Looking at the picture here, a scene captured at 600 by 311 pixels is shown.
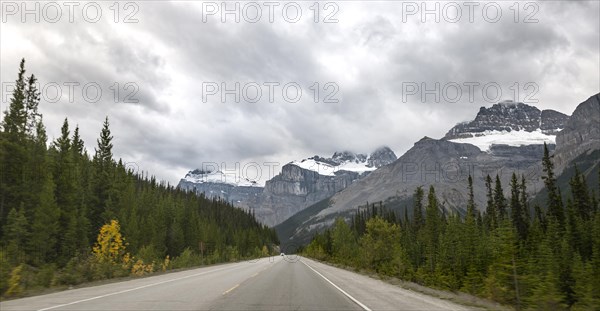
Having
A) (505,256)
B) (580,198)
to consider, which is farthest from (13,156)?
(580,198)

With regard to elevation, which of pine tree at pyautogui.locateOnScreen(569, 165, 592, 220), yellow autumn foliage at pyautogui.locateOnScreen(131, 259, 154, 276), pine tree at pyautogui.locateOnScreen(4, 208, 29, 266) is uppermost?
pine tree at pyautogui.locateOnScreen(569, 165, 592, 220)

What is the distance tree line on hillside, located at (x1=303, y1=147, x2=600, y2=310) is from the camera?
1770 centimetres

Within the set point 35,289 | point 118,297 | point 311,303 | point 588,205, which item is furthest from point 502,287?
point 588,205

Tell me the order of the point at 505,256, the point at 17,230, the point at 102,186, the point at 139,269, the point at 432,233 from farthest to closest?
the point at 432,233 → the point at 102,186 → the point at 17,230 → the point at 139,269 → the point at 505,256

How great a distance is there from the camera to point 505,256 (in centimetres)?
1780

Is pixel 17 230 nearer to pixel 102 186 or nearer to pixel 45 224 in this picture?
pixel 45 224

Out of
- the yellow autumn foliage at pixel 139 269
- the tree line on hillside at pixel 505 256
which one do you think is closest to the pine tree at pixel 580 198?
the tree line on hillside at pixel 505 256

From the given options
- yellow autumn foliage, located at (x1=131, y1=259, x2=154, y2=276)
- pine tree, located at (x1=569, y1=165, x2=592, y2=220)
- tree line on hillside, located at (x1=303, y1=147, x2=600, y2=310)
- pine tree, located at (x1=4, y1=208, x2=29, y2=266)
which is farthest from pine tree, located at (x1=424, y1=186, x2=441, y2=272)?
pine tree, located at (x1=4, y1=208, x2=29, y2=266)

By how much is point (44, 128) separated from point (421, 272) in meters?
55.8

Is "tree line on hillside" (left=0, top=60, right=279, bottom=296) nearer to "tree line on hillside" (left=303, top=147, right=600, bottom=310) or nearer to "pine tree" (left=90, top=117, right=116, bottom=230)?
"pine tree" (left=90, top=117, right=116, bottom=230)

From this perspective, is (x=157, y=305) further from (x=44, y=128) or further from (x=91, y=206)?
(x=44, y=128)

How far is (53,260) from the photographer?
50.0 meters

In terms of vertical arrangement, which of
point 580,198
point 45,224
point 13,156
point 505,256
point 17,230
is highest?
point 13,156

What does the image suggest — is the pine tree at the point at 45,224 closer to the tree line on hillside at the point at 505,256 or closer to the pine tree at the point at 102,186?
the pine tree at the point at 102,186
